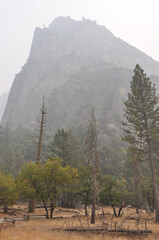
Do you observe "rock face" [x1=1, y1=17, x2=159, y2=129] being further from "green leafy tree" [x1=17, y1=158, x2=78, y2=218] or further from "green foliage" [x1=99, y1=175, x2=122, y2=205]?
"green leafy tree" [x1=17, y1=158, x2=78, y2=218]

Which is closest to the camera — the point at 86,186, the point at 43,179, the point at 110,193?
the point at 43,179

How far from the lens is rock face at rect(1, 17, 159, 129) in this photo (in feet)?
388

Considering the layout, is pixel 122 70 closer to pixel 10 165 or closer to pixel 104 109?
pixel 104 109

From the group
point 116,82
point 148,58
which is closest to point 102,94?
point 116,82

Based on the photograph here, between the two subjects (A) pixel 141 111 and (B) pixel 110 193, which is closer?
(A) pixel 141 111

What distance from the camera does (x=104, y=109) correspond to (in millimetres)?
111312

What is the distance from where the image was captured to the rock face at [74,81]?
118 metres

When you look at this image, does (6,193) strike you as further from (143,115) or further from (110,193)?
(143,115)

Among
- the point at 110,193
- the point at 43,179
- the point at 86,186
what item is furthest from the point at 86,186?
the point at 43,179

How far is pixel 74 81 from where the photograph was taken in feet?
473

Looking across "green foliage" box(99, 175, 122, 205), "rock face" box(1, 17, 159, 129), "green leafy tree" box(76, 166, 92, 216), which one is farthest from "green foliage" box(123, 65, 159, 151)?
"rock face" box(1, 17, 159, 129)

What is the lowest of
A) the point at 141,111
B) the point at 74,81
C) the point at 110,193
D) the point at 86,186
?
the point at 110,193

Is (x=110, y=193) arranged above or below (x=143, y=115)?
below

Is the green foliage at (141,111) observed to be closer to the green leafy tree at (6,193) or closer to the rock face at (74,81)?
the green leafy tree at (6,193)
